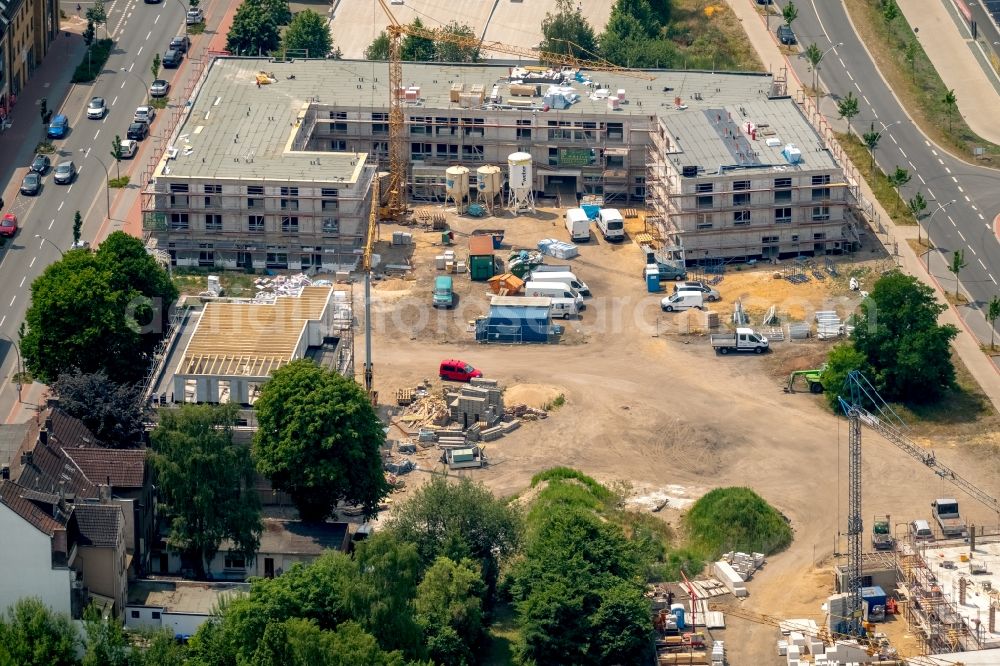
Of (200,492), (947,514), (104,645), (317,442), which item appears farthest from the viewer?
(947,514)

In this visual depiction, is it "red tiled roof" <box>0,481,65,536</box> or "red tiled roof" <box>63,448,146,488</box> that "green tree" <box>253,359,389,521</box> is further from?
"red tiled roof" <box>0,481,65,536</box>

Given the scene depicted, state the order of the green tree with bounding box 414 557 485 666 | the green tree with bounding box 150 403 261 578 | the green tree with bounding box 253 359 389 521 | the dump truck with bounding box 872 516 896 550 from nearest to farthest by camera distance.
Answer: the green tree with bounding box 414 557 485 666, the green tree with bounding box 150 403 261 578, the green tree with bounding box 253 359 389 521, the dump truck with bounding box 872 516 896 550

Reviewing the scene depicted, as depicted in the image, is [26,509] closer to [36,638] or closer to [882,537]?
[36,638]

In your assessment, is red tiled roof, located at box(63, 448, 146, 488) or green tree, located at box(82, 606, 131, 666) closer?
green tree, located at box(82, 606, 131, 666)

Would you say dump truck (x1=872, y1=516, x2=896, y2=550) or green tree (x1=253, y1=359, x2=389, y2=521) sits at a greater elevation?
green tree (x1=253, y1=359, x2=389, y2=521)

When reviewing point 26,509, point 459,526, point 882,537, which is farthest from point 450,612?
point 882,537

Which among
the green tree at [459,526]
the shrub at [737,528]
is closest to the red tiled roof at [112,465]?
the green tree at [459,526]

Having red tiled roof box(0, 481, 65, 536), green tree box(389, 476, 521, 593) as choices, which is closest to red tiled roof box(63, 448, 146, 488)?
red tiled roof box(0, 481, 65, 536)
